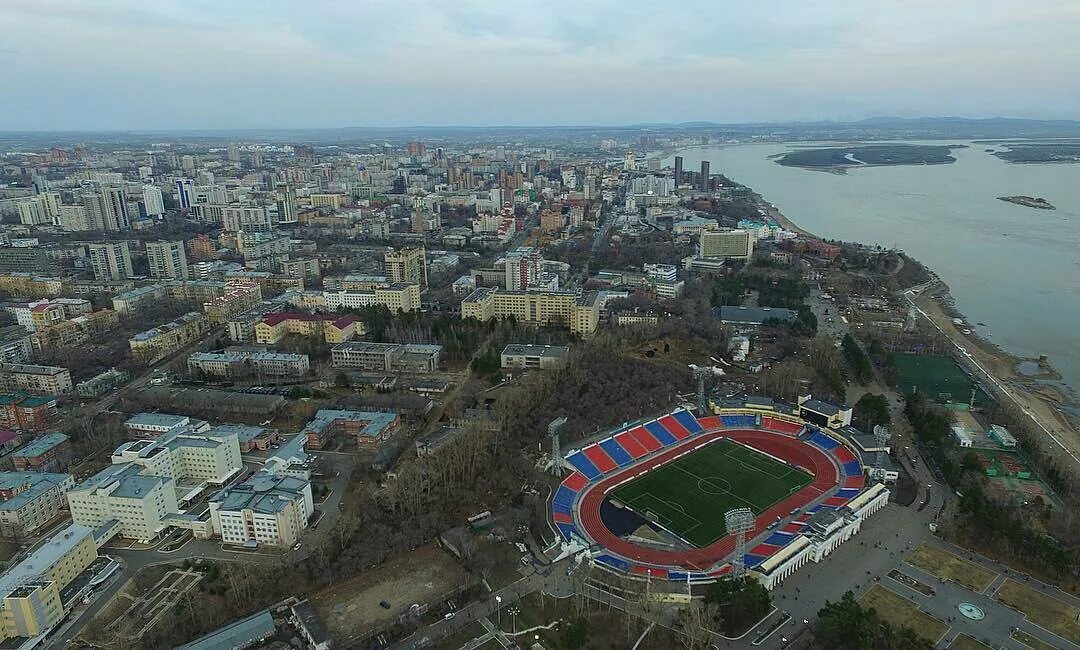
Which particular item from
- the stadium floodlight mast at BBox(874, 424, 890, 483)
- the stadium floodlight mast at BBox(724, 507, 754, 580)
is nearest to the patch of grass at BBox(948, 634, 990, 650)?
the stadium floodlight mast at BBox(724, 507, 754, 580)

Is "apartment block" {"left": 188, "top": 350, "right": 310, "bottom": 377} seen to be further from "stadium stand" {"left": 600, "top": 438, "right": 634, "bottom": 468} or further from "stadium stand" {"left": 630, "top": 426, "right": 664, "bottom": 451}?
"stadium stand" {"left": 630, "top": 426, "right": 664, "bottom": 451}

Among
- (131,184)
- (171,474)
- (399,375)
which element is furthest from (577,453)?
(131,184)

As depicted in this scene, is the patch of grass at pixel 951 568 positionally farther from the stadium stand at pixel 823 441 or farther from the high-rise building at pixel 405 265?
the high-rise building at pixel 405 265

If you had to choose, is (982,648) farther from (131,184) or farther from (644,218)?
(131,184)

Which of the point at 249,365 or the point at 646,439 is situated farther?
the point at 249,365

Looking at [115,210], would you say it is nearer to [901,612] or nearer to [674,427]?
[674,427]

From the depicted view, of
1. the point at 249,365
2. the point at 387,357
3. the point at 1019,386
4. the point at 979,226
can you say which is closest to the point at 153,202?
the point at 249,365
